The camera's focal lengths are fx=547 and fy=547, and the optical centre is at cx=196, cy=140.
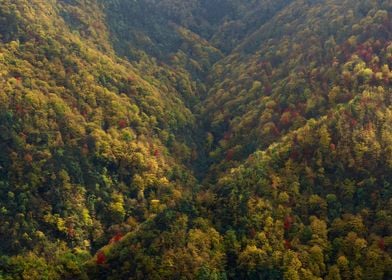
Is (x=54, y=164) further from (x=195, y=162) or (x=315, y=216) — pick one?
(x=315, y=216)

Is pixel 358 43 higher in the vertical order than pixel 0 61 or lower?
higher

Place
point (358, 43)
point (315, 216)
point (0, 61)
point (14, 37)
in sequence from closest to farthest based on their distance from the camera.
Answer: point (315, 216)
point (0, 61)
point (14, 37)
point (358, 43)

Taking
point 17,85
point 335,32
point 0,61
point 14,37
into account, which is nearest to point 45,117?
point 17,85

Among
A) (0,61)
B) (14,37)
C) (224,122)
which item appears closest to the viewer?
(0,61)

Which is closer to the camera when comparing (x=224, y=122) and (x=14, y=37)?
(x=14, y=37)

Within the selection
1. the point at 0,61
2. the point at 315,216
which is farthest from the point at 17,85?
the point at 315,216

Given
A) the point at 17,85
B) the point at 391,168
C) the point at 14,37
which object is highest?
the point at 14,37

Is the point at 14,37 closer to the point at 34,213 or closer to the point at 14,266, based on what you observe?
the point at 34,213
